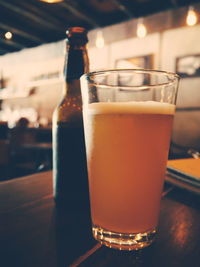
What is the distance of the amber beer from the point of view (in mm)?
365

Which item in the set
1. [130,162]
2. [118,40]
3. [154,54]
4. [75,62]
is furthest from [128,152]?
[118,40]

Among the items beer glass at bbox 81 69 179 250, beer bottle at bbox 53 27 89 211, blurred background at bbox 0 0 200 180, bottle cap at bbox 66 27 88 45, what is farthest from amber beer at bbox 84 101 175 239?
blurred background at bbox 0 0 200 180

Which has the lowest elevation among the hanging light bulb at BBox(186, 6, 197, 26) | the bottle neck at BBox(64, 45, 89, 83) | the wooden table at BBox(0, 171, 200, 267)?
the wooden table at BBox(0, 171, 200, 267)

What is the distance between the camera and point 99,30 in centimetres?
545

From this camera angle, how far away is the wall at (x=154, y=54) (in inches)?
175

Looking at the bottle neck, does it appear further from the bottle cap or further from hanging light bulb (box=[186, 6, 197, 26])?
hanging light bulb (box=[186, 6, 197, 26])

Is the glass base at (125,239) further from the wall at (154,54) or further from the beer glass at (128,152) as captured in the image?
the wall at (154,54)

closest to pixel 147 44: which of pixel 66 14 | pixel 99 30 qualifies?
pixel 99 30

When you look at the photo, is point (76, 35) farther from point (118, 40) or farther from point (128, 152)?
point (118, 40)

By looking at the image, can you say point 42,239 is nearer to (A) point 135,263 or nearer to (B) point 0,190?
(A) point 135,263

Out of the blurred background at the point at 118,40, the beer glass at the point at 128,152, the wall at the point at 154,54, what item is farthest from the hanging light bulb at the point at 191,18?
the beer glass at the point at 128,152

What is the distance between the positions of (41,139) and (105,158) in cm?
573

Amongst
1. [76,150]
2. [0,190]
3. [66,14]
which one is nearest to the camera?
[76,150]

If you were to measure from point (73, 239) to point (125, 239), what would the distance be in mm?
76
